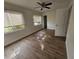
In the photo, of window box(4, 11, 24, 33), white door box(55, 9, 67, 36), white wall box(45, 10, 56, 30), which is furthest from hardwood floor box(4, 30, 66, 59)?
white wall box(45, 10, 56, 30)

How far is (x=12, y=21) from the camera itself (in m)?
6.50

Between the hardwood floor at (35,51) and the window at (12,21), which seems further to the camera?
the window at (12,21)

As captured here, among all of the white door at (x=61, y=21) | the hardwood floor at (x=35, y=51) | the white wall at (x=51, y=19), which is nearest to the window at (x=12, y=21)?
the hardwood floor at (x=35, y=51)

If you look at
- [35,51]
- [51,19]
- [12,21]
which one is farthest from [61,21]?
[51,19]

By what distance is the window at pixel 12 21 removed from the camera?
571cm

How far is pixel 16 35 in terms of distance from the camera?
6.62 meters

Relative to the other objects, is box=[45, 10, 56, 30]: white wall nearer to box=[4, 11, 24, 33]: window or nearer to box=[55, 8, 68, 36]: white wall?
box=[55, 8, 68, 36]: white wall

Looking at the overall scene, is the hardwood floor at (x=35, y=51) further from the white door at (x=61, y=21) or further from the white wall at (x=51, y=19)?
the white wall at (x=51, y=19)

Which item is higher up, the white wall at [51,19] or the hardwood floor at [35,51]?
the white wall at [51,19]

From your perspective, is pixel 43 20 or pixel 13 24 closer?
pixel 13 24
